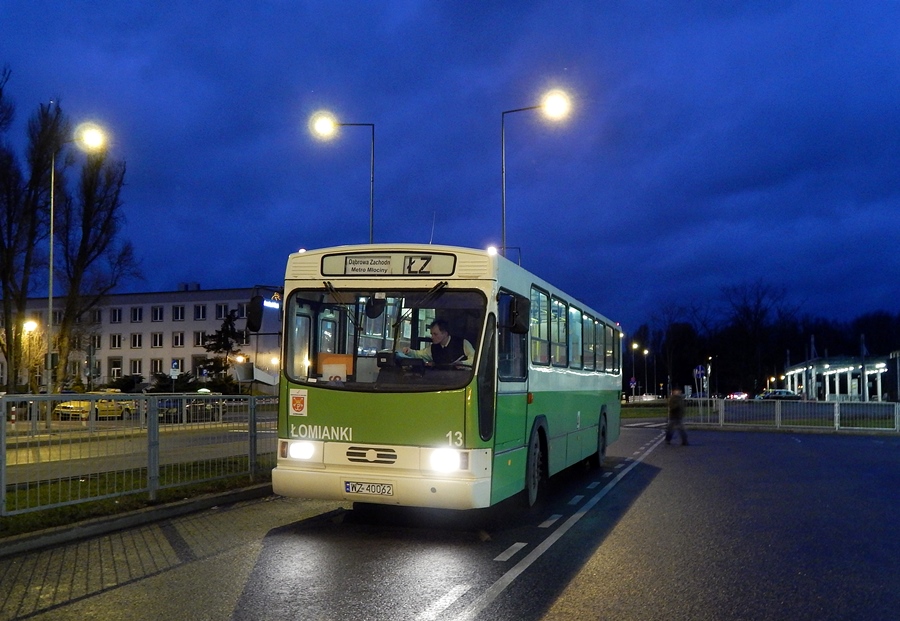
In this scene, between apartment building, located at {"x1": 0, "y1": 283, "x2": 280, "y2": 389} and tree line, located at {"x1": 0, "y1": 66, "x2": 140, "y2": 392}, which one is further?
apartment building, located at {"x1": 0, "y1": 283, "x2": 280, "y2": 389}

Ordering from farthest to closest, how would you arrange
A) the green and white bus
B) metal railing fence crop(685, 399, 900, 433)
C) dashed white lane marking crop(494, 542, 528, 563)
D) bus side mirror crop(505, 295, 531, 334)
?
metal railing fence crop(685, 399, 900, 433), bus side mirror crop(505, 295, 531, 334), the green and white bus, dashed white lane marking crop(494, 542, 528, 563)

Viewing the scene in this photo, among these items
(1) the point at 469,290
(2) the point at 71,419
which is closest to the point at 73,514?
(2) the point at 71,419

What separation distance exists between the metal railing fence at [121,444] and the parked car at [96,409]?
11 mm

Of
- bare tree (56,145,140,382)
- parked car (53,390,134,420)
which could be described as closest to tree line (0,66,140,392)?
bare tree (56,145,140,382)

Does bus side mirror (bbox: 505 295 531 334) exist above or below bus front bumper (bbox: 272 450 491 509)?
above

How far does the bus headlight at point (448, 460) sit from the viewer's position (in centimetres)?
906

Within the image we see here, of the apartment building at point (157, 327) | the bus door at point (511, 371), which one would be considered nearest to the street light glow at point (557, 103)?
the bus door at point (511, 371)

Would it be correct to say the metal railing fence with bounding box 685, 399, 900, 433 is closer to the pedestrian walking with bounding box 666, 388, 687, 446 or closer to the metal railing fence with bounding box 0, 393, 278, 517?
the pedestrian walking with bounding box 666, 388, 687, 446

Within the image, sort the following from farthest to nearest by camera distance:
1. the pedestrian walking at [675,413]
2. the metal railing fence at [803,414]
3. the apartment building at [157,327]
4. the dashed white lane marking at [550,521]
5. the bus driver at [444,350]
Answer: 1. the apartment building at [157,327]
2. the metal railing fence at [803,414]
3. the pedestrian walking at [675,413]
4. the dashed white lane marking at [550,521]
5. the bus driver at [444,350]

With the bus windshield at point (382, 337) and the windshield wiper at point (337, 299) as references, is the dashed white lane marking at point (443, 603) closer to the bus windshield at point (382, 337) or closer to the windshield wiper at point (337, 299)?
the bus windshield at point (382, 337)

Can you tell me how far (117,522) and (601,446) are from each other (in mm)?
10298

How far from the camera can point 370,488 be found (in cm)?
929

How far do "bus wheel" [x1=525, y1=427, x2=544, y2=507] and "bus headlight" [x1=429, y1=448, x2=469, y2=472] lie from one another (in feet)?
6.28

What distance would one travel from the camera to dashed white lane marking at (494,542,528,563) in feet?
27.5
